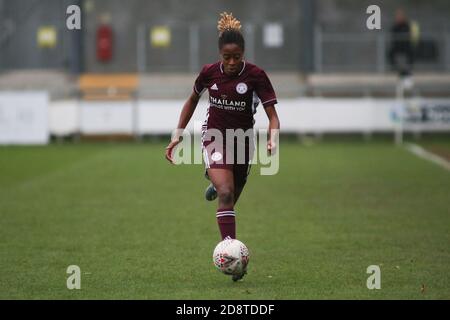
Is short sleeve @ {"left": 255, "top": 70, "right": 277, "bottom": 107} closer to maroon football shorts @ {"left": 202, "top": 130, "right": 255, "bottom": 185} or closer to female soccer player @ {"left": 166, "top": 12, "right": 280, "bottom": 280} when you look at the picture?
female soccer player @ {"left": 166, "top": 12, "right": 280, "bottom": 280}

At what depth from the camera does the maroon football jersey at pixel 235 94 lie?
9.86 meters

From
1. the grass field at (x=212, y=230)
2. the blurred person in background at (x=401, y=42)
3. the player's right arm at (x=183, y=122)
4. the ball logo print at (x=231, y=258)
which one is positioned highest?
the blurred person in background at (x=401, y=42)

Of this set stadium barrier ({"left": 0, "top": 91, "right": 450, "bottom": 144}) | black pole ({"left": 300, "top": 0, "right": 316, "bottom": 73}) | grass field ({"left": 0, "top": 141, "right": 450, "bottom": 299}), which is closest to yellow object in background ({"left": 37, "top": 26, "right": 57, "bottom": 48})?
stadium barrier ({"left": 0, "top": 91, "right": 450, "bottom": 144})

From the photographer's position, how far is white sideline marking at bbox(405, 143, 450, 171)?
2220 centimetres

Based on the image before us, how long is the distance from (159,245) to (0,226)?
8.45 ft

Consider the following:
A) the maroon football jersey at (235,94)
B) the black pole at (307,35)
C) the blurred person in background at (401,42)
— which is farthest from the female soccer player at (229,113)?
the black pole at (307,35)

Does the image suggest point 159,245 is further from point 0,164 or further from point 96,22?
point 96,22

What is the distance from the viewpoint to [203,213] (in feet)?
49.0

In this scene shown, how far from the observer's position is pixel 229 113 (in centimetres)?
996

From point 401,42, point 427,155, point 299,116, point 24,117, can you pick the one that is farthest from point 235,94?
point 401,42

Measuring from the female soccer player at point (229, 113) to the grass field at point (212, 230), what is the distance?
30.6 inches

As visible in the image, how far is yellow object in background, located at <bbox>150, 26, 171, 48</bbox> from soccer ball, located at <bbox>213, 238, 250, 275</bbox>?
26.5 meters

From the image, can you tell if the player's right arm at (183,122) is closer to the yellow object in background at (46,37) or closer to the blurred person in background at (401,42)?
the blurred person in background at (401,42)
